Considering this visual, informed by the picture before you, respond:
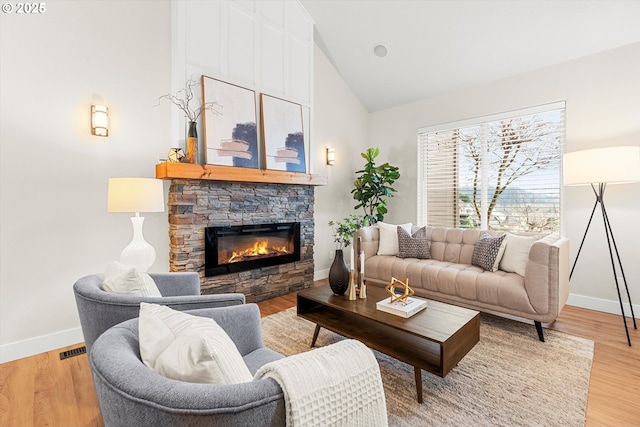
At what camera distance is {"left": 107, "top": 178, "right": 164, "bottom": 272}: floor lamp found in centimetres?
→ 233

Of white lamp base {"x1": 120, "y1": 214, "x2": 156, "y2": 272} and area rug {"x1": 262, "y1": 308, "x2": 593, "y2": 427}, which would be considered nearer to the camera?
area rug {"x1": 262, "y1": 308, "x2": 593, "y2": 427}

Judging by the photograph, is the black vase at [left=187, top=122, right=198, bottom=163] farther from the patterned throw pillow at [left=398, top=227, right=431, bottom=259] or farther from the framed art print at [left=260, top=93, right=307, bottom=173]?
the patterned throw pillow at [left=398, top=227, right=431, bottom=259]

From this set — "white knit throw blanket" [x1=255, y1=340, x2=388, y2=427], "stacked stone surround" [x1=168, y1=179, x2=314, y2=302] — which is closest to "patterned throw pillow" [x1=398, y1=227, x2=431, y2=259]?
"stacked stone surround" [x1=168, y1=179, x2=314, y2=302]

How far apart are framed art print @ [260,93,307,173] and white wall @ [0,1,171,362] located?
120 cm

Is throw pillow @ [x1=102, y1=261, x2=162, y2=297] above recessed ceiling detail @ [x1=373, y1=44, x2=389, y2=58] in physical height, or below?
below

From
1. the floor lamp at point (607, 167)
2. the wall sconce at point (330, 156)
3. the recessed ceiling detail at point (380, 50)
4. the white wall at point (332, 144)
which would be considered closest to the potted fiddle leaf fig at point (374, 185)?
the white wall at point (332, 144)

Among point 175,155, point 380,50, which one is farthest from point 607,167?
point 175,155

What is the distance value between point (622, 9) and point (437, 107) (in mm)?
2047

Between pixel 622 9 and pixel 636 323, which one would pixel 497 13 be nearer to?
pixel 622 9

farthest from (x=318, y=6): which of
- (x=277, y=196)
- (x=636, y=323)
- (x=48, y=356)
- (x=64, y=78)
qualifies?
(x=636, y=323)

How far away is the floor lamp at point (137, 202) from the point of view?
7.64 ft

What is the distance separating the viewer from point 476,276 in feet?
9.63

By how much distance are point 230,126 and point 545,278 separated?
3.36 m

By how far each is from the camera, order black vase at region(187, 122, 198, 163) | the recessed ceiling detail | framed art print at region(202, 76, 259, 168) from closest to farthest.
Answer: black vase at region(187, 122, 198, 163), framed art print at region(202, 76, 259, 168), the recessed ceiling detail
